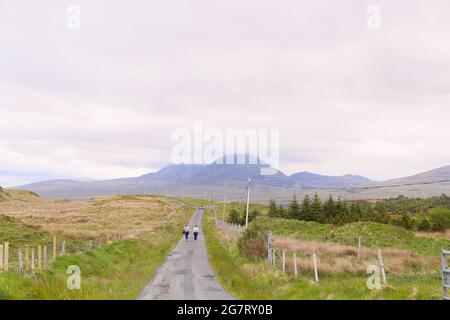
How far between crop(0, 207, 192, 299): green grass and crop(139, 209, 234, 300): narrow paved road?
0.60 m

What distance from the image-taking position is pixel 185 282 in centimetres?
2405

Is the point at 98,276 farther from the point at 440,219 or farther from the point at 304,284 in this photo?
the point at 440,219

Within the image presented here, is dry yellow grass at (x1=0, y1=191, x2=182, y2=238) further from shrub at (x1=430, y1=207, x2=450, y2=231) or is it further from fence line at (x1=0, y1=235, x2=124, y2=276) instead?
shrub at (x1=430, y1=207, x2=450, y2=231)

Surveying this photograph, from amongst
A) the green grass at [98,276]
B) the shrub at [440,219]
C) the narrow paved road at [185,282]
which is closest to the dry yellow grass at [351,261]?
the narrow paved road at [185,282]

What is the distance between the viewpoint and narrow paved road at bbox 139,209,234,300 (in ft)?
64.1

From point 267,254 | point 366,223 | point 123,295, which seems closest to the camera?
point 123,295

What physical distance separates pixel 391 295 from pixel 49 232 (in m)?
43.2

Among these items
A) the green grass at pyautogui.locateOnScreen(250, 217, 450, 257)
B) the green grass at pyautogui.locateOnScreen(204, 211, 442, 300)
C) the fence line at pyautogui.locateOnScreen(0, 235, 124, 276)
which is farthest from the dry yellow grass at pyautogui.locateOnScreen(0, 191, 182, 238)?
the green grass at pyautogui.locateOnScreen(204, 211, 442, 300)

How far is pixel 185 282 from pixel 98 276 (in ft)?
14.5

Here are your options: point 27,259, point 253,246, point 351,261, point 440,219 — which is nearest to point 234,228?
point 253,246

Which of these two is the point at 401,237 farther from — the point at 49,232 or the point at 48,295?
the point at 48,295

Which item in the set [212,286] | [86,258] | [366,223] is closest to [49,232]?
[86,258]

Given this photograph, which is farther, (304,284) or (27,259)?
(27,259)
